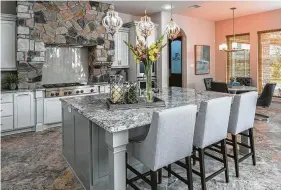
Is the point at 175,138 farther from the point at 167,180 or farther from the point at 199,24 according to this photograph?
the point at 199,24

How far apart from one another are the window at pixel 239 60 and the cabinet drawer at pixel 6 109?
23.3 feet

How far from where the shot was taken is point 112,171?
2.04 m

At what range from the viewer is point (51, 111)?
206 inches

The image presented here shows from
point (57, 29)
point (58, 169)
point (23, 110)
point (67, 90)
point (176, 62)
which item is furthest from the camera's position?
point (176, 62)

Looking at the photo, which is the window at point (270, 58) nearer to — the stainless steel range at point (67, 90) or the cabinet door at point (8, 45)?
the stainless steel range at point (67, 90)

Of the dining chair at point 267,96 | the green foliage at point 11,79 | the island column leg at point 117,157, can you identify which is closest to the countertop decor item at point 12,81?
the green foliage at point 11,79

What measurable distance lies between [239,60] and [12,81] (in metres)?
7.25

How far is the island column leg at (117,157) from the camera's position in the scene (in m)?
1.97

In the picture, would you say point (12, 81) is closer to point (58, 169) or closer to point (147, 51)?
point (58, 169)

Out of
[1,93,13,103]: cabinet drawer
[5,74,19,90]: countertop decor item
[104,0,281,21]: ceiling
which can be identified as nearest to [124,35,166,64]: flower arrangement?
[1,93,13,103]: cabinet drawer

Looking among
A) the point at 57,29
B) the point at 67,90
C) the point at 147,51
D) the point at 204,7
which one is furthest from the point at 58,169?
the point at 204,7

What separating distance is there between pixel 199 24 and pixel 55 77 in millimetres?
5337

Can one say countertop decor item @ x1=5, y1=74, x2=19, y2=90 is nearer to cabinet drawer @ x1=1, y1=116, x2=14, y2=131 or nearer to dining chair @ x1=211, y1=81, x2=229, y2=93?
cabinet drawer @ x1=1, y1=116, x2=14, y2=131

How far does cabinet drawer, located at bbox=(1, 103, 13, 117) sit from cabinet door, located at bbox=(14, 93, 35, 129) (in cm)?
9
